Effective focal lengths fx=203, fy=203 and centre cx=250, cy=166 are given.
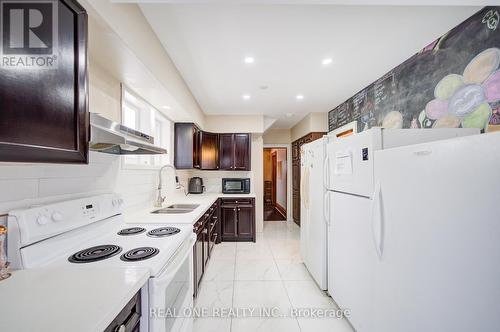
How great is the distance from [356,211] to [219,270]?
201 centimetres

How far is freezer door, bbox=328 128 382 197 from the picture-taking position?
1.50 m

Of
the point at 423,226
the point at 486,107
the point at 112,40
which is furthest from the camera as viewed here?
the point at 486,107

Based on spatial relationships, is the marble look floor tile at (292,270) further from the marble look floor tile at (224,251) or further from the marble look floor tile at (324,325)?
the marble look floor tile at (224,251)

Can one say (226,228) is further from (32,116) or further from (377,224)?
(32,116)

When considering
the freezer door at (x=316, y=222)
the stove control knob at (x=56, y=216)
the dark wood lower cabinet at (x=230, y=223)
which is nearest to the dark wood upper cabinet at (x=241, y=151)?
the dark wood lower cabinet at (x=230, y=223)

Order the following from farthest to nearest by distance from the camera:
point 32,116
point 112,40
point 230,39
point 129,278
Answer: point 230,39
point 112,40
point 129,278
point 32,116

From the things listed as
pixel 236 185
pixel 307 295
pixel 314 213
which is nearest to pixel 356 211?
pixel 314 213

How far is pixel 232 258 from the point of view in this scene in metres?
3.18

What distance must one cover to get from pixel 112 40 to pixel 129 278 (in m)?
1.34

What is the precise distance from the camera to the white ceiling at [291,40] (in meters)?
1.59

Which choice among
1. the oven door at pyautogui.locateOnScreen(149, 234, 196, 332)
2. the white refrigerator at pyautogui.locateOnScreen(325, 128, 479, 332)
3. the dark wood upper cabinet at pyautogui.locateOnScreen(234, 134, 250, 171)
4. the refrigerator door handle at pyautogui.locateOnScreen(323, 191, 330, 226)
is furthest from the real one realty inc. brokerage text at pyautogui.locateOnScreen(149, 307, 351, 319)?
the dark wood upper cabinet at pyautogui.locateOnScreen(234, 134, 250, 171)

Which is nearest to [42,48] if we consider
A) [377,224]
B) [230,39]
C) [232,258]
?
[230,39]

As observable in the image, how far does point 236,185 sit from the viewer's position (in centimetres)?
441

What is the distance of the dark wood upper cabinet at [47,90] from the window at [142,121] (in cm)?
111
